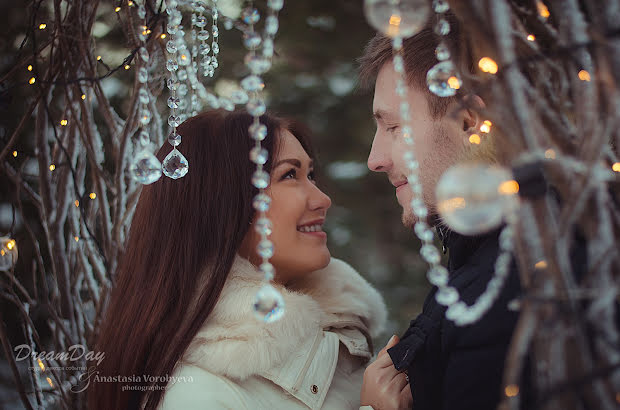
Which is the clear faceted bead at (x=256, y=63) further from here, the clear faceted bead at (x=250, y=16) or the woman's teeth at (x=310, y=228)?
the woman's teeth at (x=310, y=228)

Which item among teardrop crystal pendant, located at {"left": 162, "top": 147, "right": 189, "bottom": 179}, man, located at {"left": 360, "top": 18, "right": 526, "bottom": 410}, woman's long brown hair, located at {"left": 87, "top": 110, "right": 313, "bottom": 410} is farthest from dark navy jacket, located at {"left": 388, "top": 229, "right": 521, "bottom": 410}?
teardrop crystal pendant, located at {"left": 162, "top": 147, "right": 189, "bottom": 179}

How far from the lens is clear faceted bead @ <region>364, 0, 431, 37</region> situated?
1.83ft

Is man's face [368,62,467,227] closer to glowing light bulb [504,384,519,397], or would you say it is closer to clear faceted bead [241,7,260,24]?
clear faceted bead [241,7,260,24]

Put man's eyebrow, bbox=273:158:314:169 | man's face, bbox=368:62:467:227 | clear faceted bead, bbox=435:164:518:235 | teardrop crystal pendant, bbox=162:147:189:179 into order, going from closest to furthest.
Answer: clear faceted bead, bbox=435:164:518:235 < teardrop crystal pendant, bbox=162:147:189:179 < man's face, bbox=368:62:467:227 < man's eyebrow, bbox=273:158:314:169

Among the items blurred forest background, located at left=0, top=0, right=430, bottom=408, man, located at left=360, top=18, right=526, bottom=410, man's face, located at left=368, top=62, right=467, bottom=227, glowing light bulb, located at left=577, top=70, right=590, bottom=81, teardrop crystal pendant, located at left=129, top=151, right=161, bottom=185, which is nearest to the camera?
glowing light bulb, located at left=577, top=70, right=590, bottom=81

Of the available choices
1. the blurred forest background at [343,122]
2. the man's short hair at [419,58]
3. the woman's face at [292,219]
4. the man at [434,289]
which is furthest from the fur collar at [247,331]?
the blurred forest background at [343,122]

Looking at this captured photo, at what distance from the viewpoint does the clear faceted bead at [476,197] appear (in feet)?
1.60

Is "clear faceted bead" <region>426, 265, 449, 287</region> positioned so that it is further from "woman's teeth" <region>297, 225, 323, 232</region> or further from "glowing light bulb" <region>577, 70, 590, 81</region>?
"woman's teeth" <region>297, 225, 323, 232</region>

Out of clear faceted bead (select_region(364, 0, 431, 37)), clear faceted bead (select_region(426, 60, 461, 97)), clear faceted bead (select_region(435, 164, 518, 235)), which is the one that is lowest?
clear faceted bead (select_region(435, 164, 518, 235))

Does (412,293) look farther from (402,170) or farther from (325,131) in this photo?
(402,170)

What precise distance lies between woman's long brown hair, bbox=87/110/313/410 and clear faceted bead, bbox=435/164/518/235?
1010 millimetres

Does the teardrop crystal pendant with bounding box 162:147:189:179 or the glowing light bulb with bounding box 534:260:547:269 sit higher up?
the glowing light bulb with bounding box 534:260:547:269

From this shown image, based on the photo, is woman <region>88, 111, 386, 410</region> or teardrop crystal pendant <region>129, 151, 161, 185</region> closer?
teardrop crystal pendant <region>129, 151, 161, 185</region>

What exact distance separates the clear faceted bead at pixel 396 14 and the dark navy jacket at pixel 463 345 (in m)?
0.63
